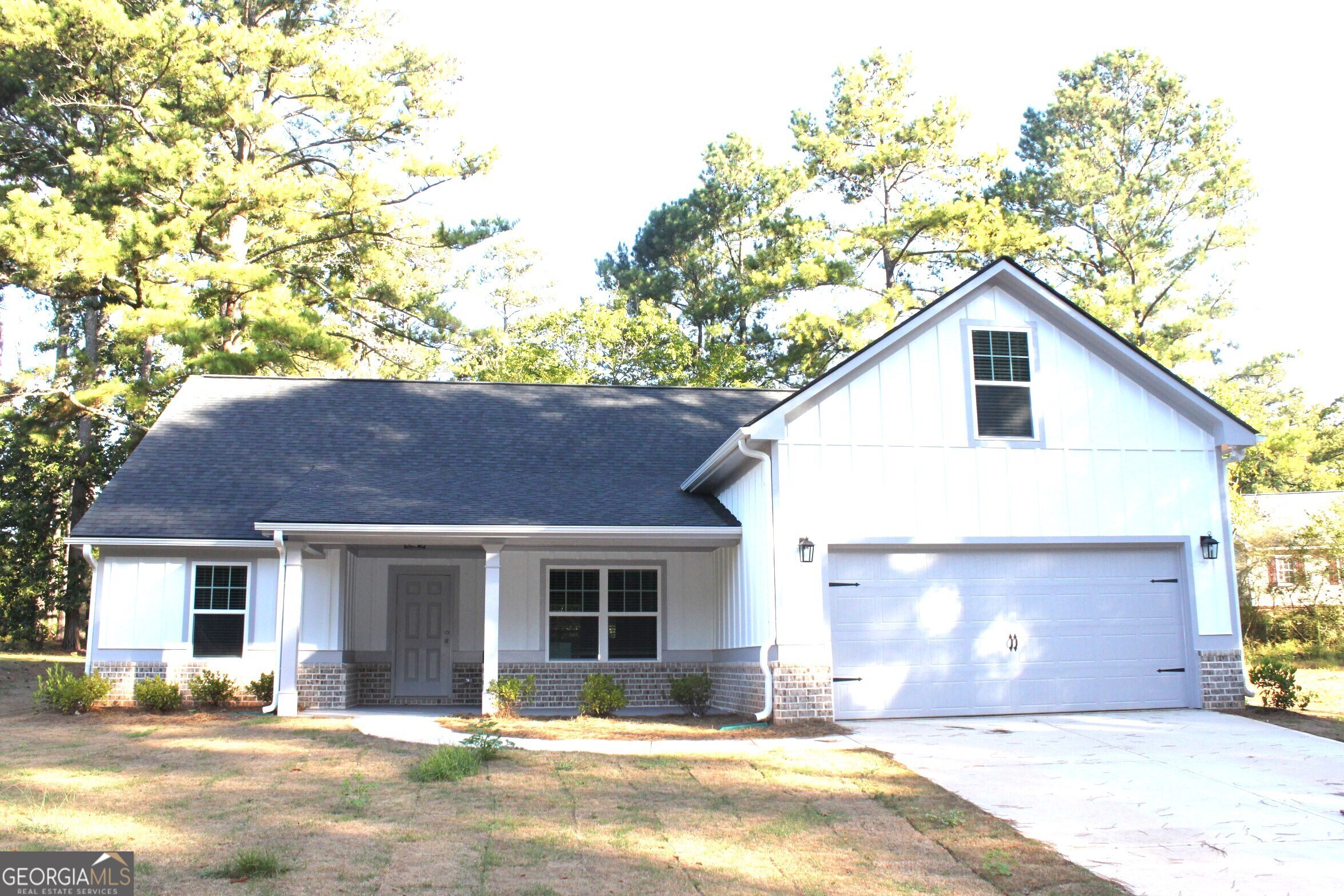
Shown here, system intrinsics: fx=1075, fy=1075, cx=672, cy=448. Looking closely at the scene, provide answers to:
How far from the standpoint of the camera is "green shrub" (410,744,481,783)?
8.88 m

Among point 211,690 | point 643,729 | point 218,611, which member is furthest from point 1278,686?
point 218,611

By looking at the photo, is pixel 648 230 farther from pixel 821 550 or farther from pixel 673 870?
pixel 673 870

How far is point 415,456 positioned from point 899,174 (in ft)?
79.1

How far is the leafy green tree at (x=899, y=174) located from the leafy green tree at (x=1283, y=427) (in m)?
8.75

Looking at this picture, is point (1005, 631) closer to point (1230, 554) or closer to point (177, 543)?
point (1230, 554)

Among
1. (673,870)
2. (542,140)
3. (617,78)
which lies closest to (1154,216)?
(542,140)

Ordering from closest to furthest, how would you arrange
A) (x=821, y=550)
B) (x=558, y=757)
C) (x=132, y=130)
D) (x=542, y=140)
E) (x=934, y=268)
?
1. (x=558, y=757)
2. (x=821, y=550)
3. (x=132, y=130)
4. (x=542, y=140)
5. (x=934, y=268)

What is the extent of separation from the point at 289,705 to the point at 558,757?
523 centimetres

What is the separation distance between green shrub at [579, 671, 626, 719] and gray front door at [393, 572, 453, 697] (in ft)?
9.81

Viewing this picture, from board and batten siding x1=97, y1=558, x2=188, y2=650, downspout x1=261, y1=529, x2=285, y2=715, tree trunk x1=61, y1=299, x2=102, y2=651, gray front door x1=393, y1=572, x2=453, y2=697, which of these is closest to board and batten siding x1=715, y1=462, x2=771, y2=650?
gray front door x1=393, y1=572, x2=453, y2=697

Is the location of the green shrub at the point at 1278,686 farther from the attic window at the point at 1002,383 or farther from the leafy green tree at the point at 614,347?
the leafy green tree at the point at 614,347

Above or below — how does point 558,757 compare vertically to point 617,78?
below

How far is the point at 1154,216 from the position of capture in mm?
36344

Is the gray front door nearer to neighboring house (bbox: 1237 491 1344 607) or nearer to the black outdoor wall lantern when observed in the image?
the black outdoor wall lantern
